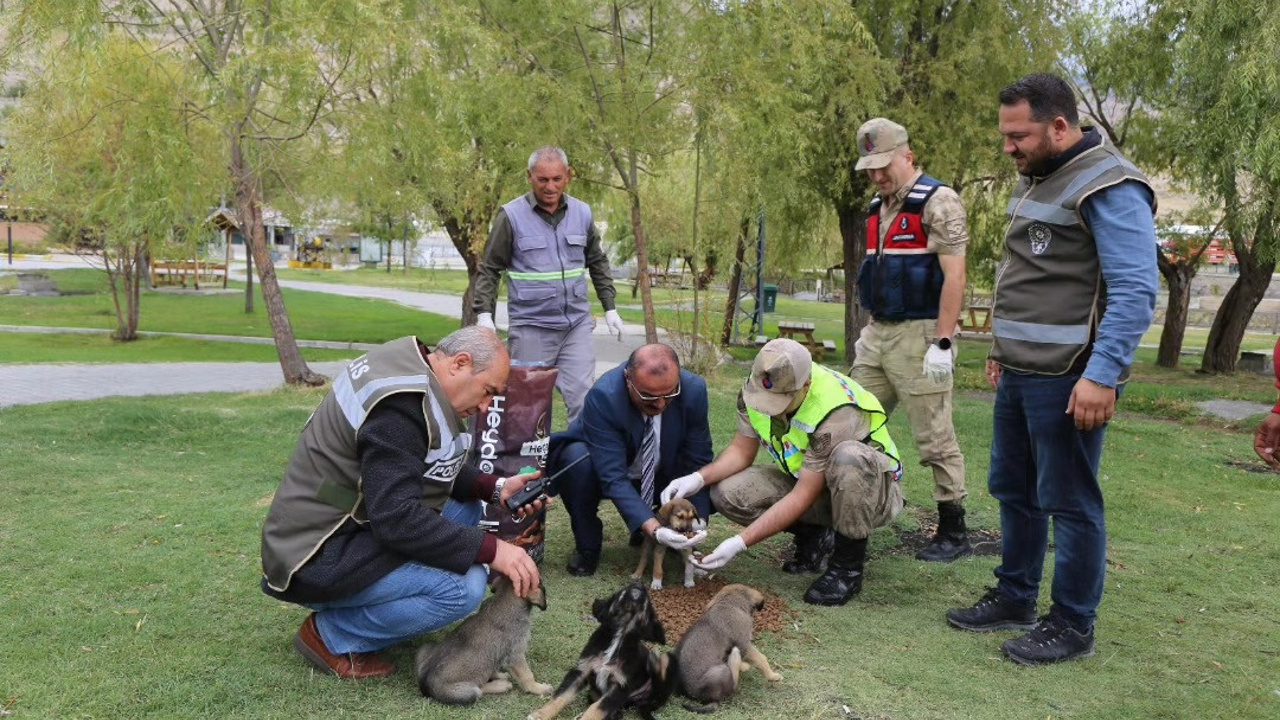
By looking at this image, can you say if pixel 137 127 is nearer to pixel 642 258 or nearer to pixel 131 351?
pixel 642 258

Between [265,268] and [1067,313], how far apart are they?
10.0 metres

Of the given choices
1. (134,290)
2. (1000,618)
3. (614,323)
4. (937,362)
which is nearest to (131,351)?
(134,290)

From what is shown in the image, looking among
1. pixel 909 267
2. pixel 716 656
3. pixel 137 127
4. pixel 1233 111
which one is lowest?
pixel 716 656

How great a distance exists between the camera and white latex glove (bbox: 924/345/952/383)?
4902 mm

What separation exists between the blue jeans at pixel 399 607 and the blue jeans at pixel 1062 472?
2.18 meters

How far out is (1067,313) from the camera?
3.82m

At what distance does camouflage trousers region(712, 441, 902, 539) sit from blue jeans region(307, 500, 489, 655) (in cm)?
160

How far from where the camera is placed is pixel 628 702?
3365 mm

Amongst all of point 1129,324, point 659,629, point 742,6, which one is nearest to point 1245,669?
point 1129,324

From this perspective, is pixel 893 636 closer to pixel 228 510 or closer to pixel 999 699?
pixel 999 699

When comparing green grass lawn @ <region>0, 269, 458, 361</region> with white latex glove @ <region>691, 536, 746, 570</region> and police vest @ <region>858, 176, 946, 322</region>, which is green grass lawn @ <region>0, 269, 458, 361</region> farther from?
white latex glove @ <region>691, 536, 746, 570</region>

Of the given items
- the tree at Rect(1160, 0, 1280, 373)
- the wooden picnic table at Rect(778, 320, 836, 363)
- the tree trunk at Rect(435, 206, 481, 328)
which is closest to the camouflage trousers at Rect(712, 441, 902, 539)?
the tree at Rect(1160, 0, 1280, 373)

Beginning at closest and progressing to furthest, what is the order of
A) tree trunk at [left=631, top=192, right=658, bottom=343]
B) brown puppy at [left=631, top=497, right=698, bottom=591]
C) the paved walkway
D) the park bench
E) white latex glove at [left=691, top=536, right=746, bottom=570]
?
white latex glove at [left=691, top=536, right=746, bottom=570], brown puppy at [left=631, top=497, right=698, bottom=591], the paved walkway, tree trunk at [left=631, top=192, right=658, bottom=343], the park bench

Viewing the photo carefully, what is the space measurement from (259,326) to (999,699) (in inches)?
858
